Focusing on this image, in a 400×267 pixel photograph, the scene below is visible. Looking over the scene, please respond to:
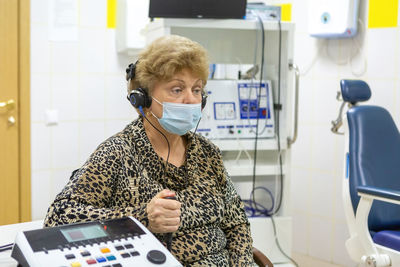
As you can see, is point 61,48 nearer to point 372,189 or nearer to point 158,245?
point 372,189

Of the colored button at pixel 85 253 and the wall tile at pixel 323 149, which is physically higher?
the colored button at pixel 85 253

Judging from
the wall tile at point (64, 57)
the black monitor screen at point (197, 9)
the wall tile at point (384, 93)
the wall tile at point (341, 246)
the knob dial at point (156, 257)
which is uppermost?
the black monitor screen at point (197, 9)

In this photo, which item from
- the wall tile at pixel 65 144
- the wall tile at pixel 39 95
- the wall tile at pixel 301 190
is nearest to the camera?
the wall tile at pixel 39 95

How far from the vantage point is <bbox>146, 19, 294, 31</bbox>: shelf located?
8.23ft

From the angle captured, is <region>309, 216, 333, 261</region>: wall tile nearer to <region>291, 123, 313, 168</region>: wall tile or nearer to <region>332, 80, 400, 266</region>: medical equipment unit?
<region>291, 123, 313, 168</region>: wall tile

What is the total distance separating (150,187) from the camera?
1.47 m

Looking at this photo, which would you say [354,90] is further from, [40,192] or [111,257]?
[40,192]

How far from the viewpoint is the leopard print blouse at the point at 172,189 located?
1.34 m

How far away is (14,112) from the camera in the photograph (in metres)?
3.22

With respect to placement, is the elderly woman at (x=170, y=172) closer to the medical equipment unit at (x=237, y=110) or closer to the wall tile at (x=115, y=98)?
the medical equipment unit at (x=237, y=110)

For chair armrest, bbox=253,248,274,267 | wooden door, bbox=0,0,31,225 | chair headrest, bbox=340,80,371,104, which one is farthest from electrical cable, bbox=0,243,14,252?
wooden door, bbox=0,0,31,225

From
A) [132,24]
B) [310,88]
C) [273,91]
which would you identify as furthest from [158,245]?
Result: [310,88]

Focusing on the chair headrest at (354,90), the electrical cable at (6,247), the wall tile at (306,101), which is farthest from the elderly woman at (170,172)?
the wall tile at (306,101)

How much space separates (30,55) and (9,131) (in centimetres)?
51
